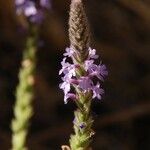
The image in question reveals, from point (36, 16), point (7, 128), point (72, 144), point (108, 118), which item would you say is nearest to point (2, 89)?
point (7, 128)

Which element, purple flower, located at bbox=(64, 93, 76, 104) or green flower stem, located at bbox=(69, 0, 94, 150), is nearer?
green flower stem, located at bbox=(69, 0, 94, 150)

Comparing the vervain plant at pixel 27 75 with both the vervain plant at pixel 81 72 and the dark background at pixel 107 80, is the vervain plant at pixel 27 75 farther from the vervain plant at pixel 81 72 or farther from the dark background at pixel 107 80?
the dark background at pixel 107 80

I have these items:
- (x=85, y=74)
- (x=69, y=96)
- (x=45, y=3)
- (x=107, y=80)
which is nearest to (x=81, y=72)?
(x=85, y=74)

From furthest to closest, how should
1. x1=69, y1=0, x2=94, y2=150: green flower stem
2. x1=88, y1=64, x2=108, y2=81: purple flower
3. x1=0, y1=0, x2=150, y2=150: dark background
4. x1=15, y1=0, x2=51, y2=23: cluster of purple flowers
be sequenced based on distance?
1. x1=0, y1=0, x2=150, y2=150: dark background
2. x1=15, y1=0, x2=51, y2=23: cluster of purple flowers
3. x1=88, y1=64, x2=108, y2=81: purple flower
4. x1=69, y1=0, x2=94, y2=150: green flower stem

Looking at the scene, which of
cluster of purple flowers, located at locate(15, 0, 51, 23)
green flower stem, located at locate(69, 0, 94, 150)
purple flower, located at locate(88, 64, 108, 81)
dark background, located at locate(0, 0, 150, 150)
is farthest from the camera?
dark background, located at locate(0, 0, 150, 150)

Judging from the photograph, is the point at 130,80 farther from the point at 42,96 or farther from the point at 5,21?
the point at 5,21

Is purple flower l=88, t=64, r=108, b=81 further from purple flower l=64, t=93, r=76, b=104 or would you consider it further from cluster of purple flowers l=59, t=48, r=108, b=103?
purple flower l=64, t=93, r=76, b=104

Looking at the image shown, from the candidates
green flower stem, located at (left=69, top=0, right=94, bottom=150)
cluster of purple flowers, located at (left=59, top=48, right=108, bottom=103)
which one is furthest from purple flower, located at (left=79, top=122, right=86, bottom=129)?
cluster of purple flowers, located at (left=59, top=48, right=108, bottom=103)

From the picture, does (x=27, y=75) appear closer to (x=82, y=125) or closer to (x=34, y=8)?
(x=34, y=8)
